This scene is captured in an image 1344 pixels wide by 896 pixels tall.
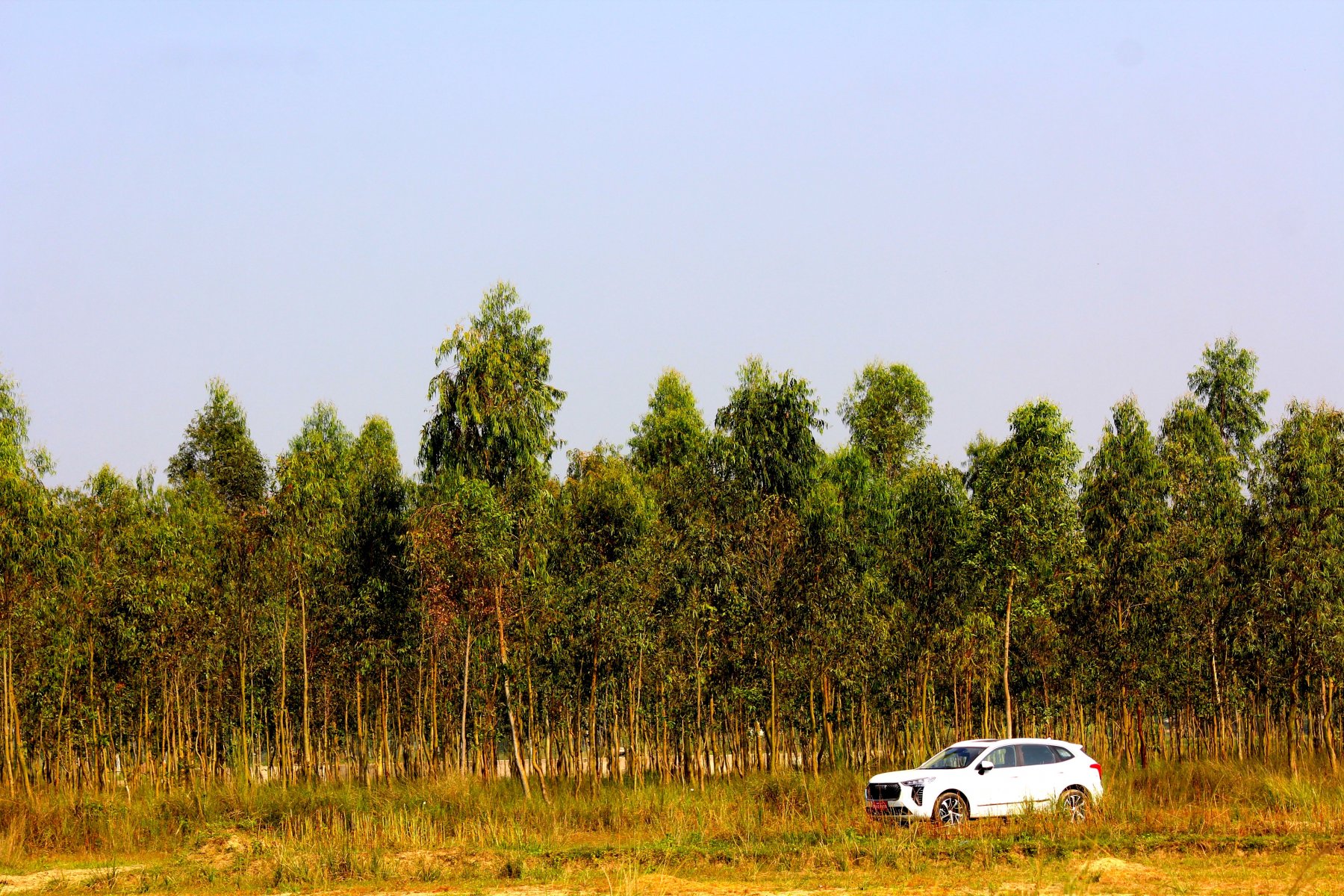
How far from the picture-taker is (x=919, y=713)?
133 feet

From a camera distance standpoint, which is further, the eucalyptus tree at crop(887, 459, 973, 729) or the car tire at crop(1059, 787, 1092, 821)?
the eucalyptus tree at crop(887, 459, 973, 729)

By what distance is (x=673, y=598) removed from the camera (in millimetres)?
34875

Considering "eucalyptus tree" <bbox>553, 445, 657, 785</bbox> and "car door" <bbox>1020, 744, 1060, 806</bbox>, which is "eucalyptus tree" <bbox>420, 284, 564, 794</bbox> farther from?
"car door" <bbox>1020, 744, 1060, 806</bbox>

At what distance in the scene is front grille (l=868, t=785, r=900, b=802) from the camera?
2328 cm

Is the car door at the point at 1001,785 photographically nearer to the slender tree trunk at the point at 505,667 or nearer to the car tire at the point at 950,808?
the car tire at the point at 950,808

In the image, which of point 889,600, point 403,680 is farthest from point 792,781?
point 403,680

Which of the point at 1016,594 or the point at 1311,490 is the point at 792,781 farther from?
the point at 1311,490

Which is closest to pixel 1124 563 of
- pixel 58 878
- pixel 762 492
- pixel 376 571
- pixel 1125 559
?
pixel 1125 559

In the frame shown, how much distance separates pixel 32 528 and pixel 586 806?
15.2 meters

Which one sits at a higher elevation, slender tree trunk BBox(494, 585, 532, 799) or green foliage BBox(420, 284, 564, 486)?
green foliage BBox(420, 284, 564, 486)

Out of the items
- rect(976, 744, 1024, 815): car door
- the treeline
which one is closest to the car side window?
rect(976, 744, 1024, 815): car door

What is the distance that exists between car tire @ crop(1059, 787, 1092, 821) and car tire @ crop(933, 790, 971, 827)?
1725mm

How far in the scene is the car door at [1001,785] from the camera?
75.8 ft

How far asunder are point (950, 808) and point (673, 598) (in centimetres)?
1308
